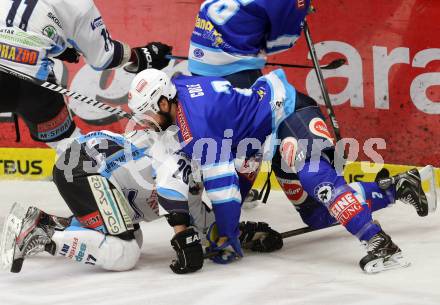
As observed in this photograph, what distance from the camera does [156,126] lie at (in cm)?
397

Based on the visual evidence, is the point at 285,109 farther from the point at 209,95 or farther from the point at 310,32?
the point at 310,32

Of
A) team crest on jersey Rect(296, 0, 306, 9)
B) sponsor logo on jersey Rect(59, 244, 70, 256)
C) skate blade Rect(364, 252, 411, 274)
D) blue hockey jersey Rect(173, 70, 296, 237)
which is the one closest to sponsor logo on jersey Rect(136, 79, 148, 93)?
blue hockey jersey Rect(173, 70, 296, 237)

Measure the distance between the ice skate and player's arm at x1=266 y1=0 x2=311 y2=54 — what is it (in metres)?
1.35

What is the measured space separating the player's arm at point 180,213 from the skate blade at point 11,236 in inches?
21.2

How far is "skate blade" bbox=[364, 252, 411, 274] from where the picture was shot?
368cm

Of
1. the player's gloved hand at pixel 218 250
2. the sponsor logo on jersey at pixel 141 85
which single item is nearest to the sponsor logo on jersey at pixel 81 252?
the player's gloved hand at pixel 218 250

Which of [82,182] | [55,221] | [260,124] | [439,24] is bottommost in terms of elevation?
[55,221]

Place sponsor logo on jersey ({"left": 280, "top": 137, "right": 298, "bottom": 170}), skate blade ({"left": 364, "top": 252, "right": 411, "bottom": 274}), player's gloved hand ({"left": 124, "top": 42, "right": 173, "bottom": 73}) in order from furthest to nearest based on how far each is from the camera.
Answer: player's gloved hand ({"left": 124, "top": 42, "right": 173, "bottom": 73})
sponsor logo on jersey ({"left": 280, "top": 137, "right": 298, "bottom": 170})
skate blade ({"left": 364, "top": 252, "right": 411, "bottom": 274})

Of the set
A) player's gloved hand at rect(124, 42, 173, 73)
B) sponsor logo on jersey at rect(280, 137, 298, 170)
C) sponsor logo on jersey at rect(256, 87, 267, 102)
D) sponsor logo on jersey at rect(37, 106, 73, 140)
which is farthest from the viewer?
player's gloved hand at rect(124, 42, 173, 73)

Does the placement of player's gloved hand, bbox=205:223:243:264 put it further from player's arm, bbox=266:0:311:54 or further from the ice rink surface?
player's arm, bbox=266:0:311:54

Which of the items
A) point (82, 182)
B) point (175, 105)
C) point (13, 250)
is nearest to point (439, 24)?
point (175, 105)

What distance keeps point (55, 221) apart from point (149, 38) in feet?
5.30

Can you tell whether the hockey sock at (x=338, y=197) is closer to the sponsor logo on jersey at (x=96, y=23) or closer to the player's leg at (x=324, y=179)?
the player's leg at (x=324, y=179)

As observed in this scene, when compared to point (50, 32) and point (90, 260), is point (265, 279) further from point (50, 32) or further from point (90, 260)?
point (50, 32)
